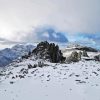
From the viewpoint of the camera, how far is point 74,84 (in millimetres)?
32688

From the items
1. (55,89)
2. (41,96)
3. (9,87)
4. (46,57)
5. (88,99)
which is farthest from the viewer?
(46,57)

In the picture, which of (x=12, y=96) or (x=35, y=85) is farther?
(x=35, y=85)

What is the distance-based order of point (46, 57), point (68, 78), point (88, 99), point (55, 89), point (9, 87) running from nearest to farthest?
point (88, 99) → point (55, 89) → point (9, 87) → point (68, 78) → point (46, 57)

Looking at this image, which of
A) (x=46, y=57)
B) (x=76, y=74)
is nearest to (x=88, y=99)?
(x=76, y=74)

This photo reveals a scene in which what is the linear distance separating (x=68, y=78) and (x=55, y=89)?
553cm

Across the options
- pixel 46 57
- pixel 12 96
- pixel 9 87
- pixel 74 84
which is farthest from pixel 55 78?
pixel 46 57

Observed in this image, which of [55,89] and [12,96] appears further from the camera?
[55,89]

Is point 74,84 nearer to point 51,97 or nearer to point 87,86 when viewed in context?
point 87,86

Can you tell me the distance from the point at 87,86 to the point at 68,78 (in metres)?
5.10

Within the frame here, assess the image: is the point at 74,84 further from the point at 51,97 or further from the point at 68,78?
the point at 51,97

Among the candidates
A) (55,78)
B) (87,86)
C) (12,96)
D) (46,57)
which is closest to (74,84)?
(87,86)

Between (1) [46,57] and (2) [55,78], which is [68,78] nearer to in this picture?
(2) [55,78]

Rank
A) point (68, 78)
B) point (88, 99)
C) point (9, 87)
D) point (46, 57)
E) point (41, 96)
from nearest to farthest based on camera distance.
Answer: point (88, 99) → point (41, 96) → point (9, 87) → point (68, 78) → point (46, 57)

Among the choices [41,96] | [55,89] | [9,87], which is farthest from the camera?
[9,87]
